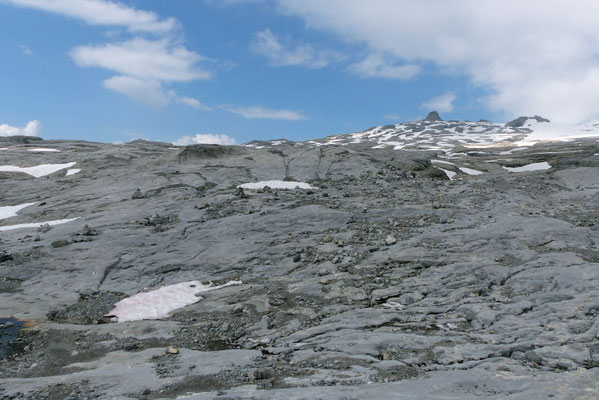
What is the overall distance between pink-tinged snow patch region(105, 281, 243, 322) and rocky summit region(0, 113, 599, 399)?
0.09 metres

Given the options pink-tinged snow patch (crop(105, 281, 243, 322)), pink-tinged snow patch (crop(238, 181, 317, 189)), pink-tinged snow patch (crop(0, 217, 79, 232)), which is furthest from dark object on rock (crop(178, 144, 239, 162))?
pink-tinged snow patch (crop(105, 281, 243, 322))

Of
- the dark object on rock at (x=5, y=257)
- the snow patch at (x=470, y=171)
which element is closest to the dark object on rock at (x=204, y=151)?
the dark object on rock at (x=5, y=257)

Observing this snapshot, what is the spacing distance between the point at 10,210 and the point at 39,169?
16.8 meters

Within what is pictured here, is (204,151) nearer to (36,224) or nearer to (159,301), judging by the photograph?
(36,224)

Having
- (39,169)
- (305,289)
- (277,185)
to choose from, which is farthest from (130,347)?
(39,169)

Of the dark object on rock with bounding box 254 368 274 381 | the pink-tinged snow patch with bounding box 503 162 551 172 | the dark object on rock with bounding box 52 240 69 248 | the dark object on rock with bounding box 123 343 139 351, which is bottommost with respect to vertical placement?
the dark object on rock with bounding box 123 343 139 351

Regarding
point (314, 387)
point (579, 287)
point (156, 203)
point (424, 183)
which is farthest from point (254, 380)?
point (424, 183)

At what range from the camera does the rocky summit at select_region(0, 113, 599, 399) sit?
8547 millimetres

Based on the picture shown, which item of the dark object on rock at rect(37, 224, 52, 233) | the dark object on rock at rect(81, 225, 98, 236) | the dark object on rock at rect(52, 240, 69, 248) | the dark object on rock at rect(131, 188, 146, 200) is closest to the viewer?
the dark object on rock at rect(52, 240, 69, 248)

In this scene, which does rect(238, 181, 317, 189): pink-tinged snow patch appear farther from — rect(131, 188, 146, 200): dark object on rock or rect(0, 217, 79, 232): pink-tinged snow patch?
rect(0, 217, 79, 232): pink-tinged snow patch

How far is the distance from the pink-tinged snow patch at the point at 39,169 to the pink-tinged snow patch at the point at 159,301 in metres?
34.0

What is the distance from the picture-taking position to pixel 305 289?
1459 cm

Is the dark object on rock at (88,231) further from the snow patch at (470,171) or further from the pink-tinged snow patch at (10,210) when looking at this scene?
the snow patch at (470,171)

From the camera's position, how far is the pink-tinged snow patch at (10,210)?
27.9 meters
